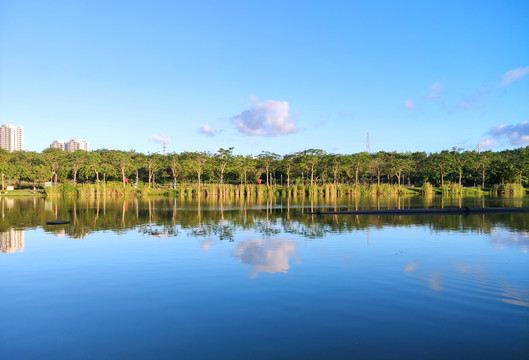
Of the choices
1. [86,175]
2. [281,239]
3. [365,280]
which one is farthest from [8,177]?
[365,280]

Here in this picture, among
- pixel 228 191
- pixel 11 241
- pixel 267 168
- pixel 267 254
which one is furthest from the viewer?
pixel 267 168

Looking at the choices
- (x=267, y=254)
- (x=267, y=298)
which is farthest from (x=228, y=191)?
(x=267, y=298)

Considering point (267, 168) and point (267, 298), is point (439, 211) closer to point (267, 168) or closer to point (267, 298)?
point (267, 298)

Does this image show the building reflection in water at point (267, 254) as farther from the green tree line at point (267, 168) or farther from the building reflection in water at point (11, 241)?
the green tree line at point (267, 168)

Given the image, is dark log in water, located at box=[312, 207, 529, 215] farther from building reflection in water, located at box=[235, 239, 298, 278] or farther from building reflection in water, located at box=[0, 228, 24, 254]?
building reflection in water, located at box=[0, 228, 24, 254]

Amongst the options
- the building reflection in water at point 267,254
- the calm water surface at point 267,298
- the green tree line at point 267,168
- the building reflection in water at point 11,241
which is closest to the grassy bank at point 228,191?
the green tree line at point 267,168

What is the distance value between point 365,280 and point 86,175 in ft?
234

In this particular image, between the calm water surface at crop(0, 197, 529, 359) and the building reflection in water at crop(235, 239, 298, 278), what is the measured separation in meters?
0.04

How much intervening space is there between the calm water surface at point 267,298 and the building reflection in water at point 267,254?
4cm

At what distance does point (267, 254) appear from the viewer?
38.2 feet

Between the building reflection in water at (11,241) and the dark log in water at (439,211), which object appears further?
the dark log in water at (439,211)

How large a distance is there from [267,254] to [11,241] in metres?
10.9

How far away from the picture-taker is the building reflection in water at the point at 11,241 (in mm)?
13114

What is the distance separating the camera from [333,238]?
1477 centimetres
